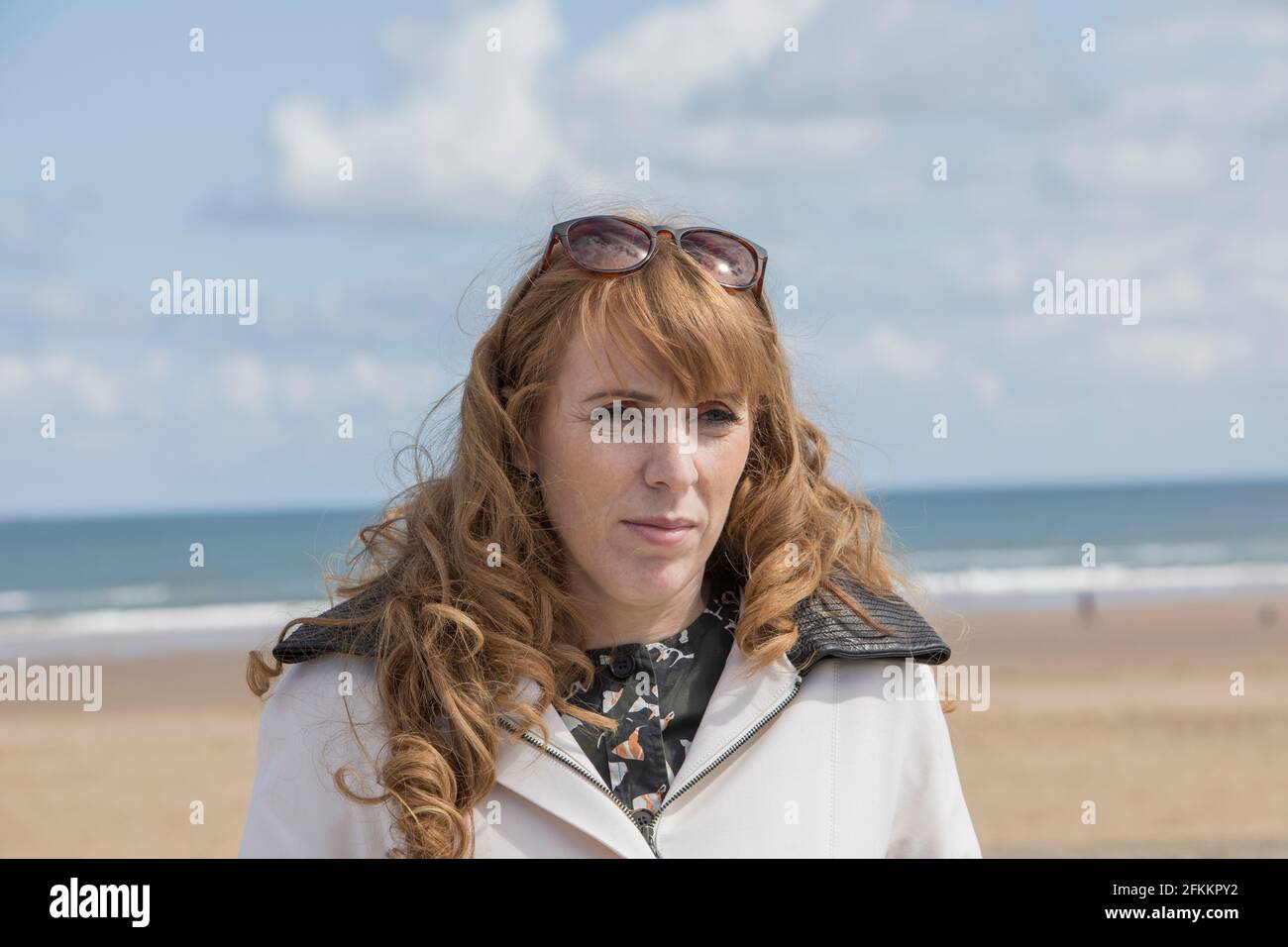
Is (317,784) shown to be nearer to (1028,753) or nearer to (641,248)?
(641,248)

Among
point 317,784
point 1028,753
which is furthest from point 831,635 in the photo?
point 1028,753

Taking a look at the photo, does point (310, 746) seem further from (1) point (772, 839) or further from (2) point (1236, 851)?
(2) point (1236, 851)

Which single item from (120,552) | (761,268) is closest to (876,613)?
(761,268)

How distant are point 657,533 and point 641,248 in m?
0.62

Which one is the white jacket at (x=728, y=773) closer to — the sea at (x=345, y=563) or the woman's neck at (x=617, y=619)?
the woman's neck at (x=617, y=619)

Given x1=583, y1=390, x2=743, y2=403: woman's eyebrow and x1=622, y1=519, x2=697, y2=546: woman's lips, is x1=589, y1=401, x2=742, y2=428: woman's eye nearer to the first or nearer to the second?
x1=583, y1=390, x2=743, y2=403: woman's eyebrow

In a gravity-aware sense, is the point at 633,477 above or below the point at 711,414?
below

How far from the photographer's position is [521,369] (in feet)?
9.35

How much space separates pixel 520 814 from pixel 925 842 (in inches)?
35.2

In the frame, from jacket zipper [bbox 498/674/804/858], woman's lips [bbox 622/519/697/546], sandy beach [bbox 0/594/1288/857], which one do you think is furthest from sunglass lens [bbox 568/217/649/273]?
sandy beach [bbox 0/594/1288/857]

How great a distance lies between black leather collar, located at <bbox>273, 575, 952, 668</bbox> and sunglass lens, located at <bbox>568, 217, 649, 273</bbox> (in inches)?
34.7

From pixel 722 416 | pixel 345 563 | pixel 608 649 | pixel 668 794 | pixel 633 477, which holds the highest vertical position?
pixel 722 416

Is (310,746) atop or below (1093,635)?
atop

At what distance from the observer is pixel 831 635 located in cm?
281
